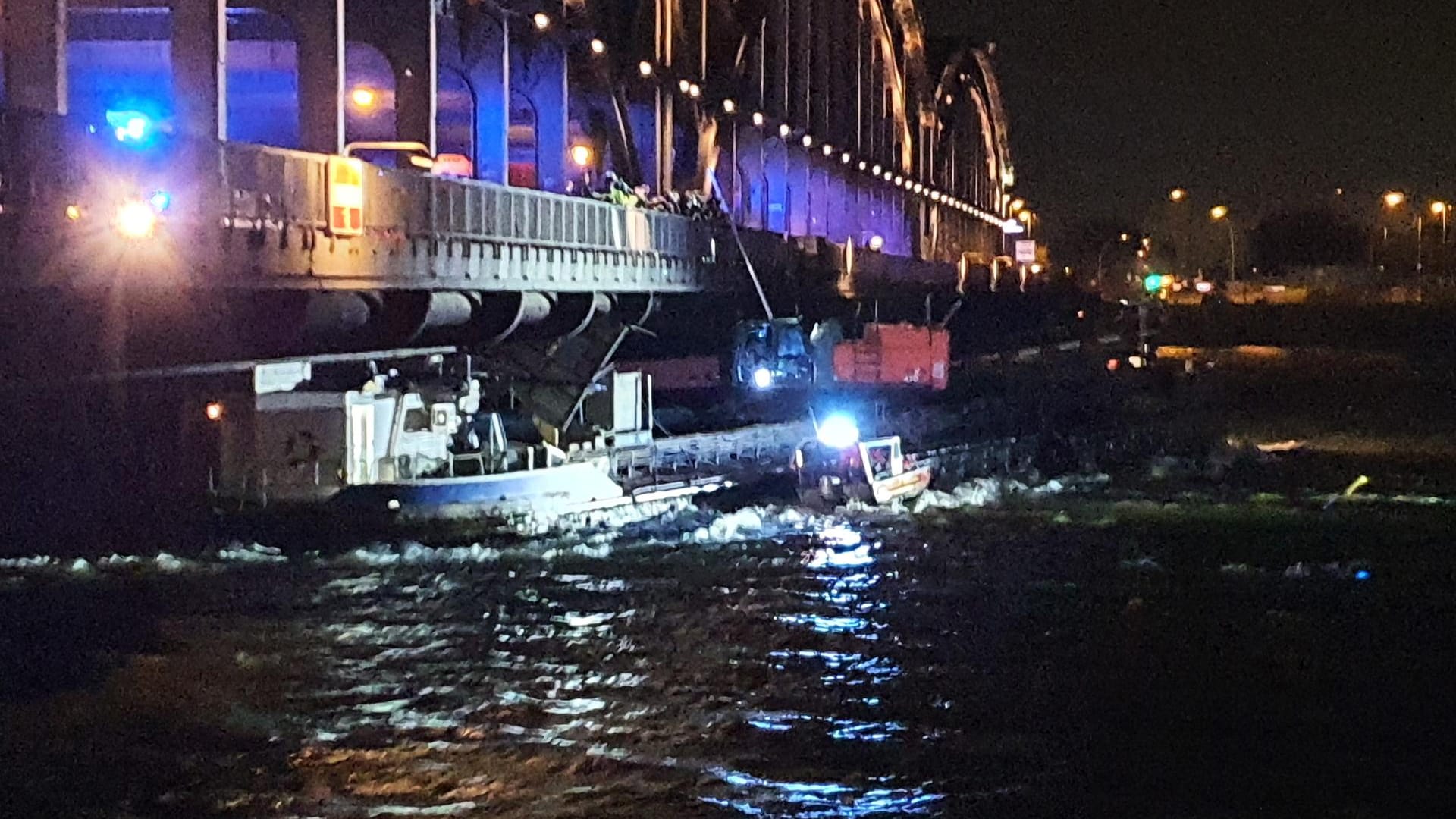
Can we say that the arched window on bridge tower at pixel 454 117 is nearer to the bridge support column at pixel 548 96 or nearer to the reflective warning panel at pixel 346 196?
the bridge support column at pixel 548 96

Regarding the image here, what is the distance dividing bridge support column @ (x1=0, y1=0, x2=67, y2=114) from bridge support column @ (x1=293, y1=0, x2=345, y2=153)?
1191 cm

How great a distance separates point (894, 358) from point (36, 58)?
5165 cm

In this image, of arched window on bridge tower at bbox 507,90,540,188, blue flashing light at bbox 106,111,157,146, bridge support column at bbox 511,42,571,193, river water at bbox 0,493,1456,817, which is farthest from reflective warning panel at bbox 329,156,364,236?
arched window on bridge tower at bbox 507,90,540,188

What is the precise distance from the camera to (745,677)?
3114 centimetres

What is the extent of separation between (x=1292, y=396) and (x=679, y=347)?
36816 mm

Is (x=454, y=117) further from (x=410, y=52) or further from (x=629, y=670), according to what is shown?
(x=629, y=670)

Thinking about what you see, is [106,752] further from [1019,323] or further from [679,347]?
[1019,323]

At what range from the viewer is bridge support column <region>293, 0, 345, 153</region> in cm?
4984

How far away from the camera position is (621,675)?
31219mm

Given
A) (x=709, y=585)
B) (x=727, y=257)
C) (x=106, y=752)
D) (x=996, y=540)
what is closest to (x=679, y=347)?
(x=727, y=257)

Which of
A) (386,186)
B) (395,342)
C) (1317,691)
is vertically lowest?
(1317,691)

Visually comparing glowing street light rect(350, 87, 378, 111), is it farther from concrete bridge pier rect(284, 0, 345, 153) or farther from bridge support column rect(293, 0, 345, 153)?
bridge support column rect(293, 0, 345, 153)

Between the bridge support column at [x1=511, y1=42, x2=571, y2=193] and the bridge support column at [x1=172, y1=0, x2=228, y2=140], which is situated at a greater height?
the bridge support column at [x1=511, y1=42, x2=571, y2=193]

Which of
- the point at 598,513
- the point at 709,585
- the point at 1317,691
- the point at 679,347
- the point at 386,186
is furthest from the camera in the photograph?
the point at 679,347
